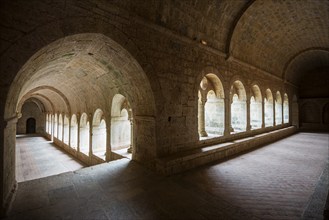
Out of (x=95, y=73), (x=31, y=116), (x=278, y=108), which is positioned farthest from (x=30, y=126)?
(x=278, y=108)

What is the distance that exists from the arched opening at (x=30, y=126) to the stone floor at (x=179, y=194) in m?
22.4

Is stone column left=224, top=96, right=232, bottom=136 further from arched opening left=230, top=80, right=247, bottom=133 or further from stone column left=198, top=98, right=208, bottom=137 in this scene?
arched opening left=230, top=80, right=247, bottom=133

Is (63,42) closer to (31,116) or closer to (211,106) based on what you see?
(211,106)

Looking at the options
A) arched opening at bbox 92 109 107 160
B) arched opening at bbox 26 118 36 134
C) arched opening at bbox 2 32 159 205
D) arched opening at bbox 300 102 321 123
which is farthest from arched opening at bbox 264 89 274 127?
arched opening at bbox 26 118 36 134

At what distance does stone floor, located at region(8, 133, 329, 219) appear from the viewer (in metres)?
2.60

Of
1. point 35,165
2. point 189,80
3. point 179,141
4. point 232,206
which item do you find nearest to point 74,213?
point 232,206

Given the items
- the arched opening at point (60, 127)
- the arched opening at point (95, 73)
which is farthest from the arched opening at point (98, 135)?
the arched opening at point (60, 127)

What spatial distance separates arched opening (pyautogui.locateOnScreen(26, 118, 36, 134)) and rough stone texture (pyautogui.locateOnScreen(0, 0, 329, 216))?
16222mm

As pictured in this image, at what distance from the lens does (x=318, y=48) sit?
1042 centimetres

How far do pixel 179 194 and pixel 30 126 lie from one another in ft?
81.6

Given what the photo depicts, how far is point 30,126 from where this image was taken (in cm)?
2133

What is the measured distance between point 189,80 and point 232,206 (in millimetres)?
3520

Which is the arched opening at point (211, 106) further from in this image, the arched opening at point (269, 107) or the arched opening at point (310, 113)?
the arched opening at point (310, 113)

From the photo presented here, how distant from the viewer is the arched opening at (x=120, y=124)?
7297 mm
